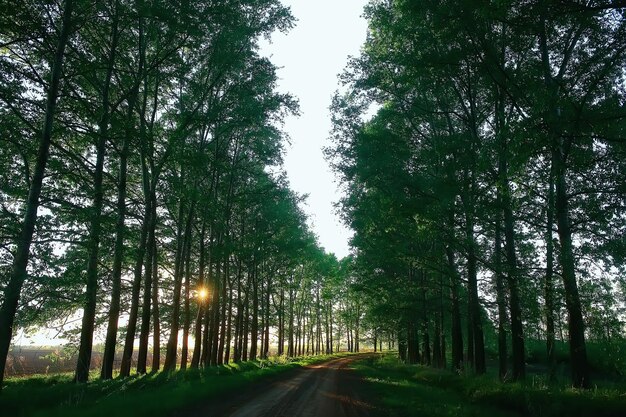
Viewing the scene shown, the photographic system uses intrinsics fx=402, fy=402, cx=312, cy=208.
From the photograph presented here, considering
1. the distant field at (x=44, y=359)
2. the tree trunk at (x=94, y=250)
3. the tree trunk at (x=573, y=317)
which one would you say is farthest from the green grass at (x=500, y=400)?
the distant field at (x=44, y=359)

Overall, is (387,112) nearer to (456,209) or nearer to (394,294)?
(456,209)

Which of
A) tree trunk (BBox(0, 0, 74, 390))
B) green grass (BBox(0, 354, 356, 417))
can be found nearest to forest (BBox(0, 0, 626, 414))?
tree trunk (BBox(0, 0, 74, 390))

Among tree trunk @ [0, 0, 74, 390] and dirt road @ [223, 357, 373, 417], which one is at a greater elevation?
tree trunk @ [0, 0, 74, 390]

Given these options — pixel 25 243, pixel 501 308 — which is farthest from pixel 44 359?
pixel 501 308

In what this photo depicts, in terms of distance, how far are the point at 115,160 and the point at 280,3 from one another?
10.9m

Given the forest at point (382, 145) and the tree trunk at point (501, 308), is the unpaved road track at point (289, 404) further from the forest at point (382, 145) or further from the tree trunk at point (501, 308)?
the tree trunk at point (501, 308)

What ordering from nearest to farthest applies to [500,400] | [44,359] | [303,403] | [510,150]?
[510,150] → [500,400] → [303,403] → [44,359]

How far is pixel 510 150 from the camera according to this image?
9312 mm

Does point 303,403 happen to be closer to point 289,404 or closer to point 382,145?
point 289,404

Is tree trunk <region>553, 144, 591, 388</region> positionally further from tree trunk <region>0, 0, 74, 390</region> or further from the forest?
tree trunk <region>0, 0, 74, 390</region>

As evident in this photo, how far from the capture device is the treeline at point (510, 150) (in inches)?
383

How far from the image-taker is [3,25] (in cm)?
1001

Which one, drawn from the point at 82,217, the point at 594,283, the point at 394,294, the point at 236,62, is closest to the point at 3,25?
the point at 82,217

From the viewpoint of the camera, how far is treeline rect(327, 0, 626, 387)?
9720 millimetres
